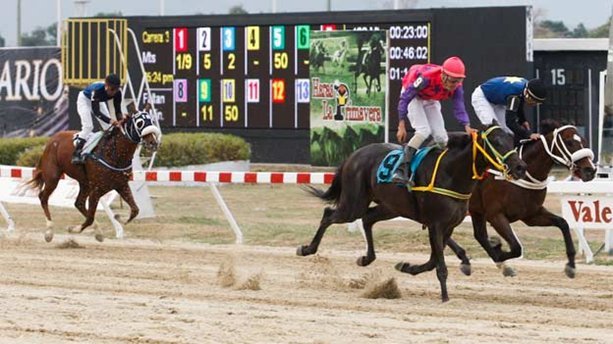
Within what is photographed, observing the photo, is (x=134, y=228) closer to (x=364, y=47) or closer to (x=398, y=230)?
(x=398, y=230)

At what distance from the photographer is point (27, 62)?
1179 inches

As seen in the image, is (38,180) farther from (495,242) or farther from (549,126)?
(549,126)

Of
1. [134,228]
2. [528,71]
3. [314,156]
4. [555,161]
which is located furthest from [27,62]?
[555,161]

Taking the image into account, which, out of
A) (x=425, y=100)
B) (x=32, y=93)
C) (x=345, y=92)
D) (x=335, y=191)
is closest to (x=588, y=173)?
(x=425, y=100)

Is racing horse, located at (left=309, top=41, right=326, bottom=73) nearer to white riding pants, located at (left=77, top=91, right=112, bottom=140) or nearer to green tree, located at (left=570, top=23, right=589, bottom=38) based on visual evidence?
white riding pants, located at (left=77, top=91, right=112, bottom=140)

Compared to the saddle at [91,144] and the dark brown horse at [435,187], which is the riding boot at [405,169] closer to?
the dark brown horse at [435,187]

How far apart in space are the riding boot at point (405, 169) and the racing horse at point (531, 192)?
0.99 meters

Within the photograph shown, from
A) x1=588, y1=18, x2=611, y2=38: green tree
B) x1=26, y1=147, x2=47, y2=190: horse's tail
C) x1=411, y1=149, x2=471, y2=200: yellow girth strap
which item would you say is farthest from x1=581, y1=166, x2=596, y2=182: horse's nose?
x1=588, y1=18, x2=611, y2=38: green tree

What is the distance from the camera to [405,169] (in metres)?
10.4

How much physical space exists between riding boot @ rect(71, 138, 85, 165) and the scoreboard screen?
303 inches

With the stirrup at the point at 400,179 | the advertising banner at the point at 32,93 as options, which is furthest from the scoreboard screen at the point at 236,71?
the stirrup at the point at 400,179

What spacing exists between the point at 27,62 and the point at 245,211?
1267 centimetres

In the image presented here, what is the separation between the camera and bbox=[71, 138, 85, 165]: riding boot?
14999mm

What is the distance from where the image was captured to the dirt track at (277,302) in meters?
8.27
